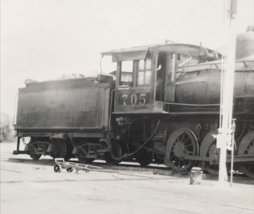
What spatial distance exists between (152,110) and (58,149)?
3.45m

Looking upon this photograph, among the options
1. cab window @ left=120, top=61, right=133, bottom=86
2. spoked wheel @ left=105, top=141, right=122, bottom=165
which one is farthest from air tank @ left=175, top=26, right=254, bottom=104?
spoked wheel @ left=105, top=141, right=122, bottom=165

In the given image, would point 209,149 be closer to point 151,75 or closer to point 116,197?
point 151,75

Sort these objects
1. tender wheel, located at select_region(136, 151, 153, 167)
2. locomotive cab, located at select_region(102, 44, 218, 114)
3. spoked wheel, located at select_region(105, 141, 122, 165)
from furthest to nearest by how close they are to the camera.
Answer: tender wheel, located at select_region(136, 151, 153, 167), spoked wheel, located at select_region(105, 141, 122, 165), locomotive cab, located at select_region(102, 44, 218, 114)

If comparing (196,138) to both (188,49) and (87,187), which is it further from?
(87,187)

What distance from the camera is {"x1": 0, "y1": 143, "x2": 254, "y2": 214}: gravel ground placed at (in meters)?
4.20

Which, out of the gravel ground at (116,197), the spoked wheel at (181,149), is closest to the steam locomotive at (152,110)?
the spoked wheel at (181,149)

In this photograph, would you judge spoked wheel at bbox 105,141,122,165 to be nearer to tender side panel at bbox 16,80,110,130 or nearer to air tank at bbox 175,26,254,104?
tender side panel at bbox 16,80,110,130

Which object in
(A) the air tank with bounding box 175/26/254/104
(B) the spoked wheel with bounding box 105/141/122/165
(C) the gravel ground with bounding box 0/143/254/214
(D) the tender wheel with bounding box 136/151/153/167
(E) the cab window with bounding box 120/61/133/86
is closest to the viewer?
(C) the gravel ground with bounding box 0/143/254/214

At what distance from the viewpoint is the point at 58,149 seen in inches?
447

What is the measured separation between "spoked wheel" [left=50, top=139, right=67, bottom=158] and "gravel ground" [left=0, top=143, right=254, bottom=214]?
4709 mm

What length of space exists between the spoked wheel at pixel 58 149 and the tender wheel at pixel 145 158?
75.5 inches

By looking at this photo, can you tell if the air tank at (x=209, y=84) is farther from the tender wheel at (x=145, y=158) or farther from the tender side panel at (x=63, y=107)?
the tender wheel at (x=145, y=158)

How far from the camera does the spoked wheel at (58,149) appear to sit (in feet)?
36.9

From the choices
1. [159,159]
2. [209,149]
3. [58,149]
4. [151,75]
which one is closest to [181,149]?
[209,149]
